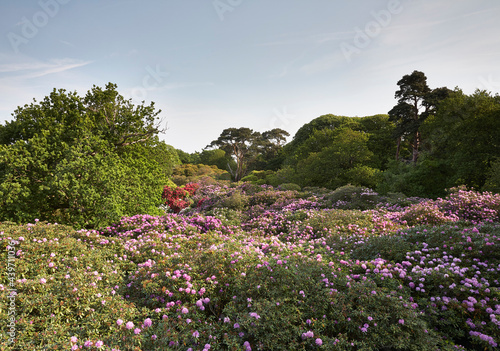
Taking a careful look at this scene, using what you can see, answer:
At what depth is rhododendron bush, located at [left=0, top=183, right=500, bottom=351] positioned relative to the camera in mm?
2760

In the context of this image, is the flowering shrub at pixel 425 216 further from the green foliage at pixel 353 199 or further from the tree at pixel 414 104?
the tree at pixel 414 104

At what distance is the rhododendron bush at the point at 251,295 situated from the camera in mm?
2760

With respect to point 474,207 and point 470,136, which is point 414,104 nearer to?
point 470,136

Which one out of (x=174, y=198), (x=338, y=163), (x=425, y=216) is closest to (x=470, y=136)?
(x=338, y=163)

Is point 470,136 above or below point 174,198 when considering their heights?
above

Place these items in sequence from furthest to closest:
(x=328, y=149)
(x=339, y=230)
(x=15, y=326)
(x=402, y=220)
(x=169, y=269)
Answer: (x=328, y=149) < (x=402, y=220) < (x=339, y=230) < (x=169, y=269) < (x=15, y=326)

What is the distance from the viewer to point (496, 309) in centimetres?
313

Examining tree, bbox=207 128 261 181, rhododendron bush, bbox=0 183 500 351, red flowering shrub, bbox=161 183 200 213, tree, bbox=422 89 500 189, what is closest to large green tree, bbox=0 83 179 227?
rhododendron bush, bbox=0 183 500 351

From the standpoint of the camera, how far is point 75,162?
23.0 feet

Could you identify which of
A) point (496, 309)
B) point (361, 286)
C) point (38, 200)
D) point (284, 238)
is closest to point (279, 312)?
point (361, 286)

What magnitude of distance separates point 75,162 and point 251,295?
20.8 ft

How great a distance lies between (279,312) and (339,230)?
15.8 ft

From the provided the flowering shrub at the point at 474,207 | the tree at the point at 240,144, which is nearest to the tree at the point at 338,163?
the flowering shrub at the point at 474,207

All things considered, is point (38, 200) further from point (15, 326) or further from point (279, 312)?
point (279, 312)
